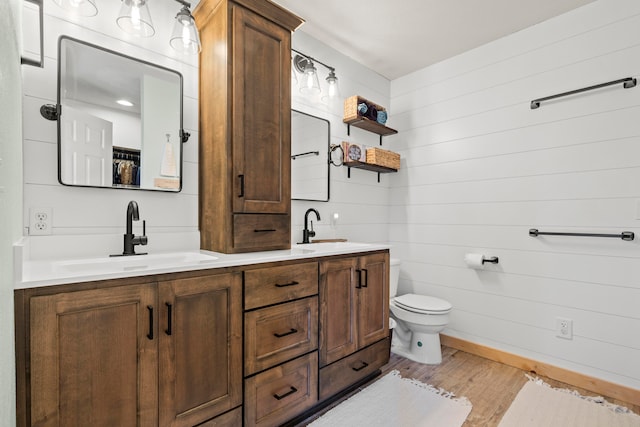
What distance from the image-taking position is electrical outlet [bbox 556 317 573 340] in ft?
7.29

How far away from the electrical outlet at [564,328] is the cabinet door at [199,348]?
7.46 feet

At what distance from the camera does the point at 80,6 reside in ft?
4.77

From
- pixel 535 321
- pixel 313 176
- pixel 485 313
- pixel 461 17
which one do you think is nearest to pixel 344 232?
pixel 313 176

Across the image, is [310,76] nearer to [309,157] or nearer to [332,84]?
[332,84]

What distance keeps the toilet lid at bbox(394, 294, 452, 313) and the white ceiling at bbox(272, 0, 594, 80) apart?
2.21 metres

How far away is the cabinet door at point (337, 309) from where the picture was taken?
1834 mm

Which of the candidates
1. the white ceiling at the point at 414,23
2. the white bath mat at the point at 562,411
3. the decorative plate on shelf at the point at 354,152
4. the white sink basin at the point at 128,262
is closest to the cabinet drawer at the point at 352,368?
the white bath mat at the point at 562,411

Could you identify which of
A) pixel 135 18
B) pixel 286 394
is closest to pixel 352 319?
pixel 286 394

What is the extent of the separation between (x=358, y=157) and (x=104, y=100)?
185cm

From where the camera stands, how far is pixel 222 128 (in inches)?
67.4

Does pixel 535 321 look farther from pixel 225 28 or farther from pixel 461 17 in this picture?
pixel 225 28

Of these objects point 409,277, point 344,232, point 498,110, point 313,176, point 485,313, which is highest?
point 498,110

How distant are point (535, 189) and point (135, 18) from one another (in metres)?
2.81

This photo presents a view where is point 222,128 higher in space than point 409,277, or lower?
higher
